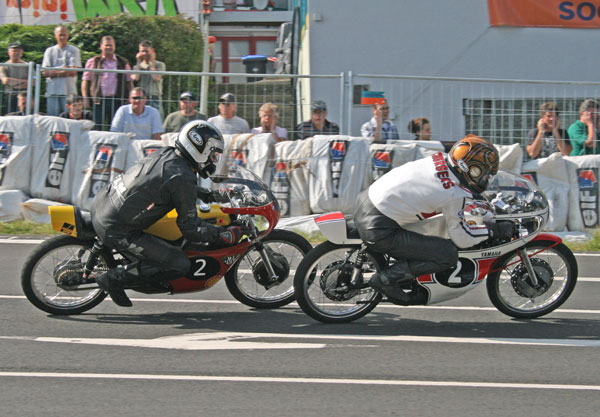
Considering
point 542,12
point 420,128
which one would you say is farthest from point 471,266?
point 542,12

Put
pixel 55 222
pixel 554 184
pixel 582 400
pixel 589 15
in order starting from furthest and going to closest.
A: pixel 589 15
pixel 554 184
pixel 55 222
pixel 582 400

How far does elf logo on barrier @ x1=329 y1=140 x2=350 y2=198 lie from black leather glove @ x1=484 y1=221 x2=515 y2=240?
4.52 m

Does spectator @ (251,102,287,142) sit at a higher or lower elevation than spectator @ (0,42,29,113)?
lower

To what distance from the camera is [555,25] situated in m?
15.8

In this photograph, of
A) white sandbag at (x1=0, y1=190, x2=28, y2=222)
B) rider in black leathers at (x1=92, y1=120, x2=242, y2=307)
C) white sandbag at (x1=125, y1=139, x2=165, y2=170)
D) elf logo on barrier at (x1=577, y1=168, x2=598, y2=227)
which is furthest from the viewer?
white sandbag at (x1=125, y1=139, x2=165, y2=170)

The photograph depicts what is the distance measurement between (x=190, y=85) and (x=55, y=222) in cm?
547

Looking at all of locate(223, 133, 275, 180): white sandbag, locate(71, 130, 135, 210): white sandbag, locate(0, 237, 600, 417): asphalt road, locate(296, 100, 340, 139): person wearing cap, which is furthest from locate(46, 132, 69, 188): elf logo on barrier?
locate(0, 237, 600, 417): asphalt road

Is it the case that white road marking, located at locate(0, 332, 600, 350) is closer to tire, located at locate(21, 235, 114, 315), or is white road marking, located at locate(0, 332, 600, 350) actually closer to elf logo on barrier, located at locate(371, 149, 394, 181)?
tire, located at locate(21, 235, 114, 315)

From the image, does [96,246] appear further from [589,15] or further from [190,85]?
[589,15]

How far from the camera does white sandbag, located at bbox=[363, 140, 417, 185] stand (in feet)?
37.8

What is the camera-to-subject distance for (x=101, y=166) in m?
11.7

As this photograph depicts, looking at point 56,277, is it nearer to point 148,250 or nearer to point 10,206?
point 148,250

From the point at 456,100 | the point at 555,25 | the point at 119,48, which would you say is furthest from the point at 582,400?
the point at 119,48

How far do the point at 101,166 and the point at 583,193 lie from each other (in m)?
6.17
